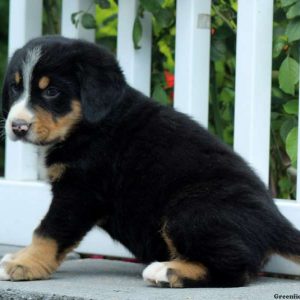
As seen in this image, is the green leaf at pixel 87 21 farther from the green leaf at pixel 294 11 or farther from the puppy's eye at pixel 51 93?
the green leaf at pixel 294 11

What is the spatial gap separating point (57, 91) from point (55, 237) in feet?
2.17

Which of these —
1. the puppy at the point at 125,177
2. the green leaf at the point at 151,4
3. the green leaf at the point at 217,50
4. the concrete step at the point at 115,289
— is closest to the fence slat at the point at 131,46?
the green leaf at the point at 151,4

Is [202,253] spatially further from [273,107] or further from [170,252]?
[273,107]

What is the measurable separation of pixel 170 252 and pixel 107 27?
2745 mm

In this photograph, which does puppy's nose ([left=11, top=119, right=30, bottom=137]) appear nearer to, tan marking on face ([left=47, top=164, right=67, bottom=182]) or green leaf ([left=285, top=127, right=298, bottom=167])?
tan marking on face ([left=47, top=164, right=67, bottom=182])

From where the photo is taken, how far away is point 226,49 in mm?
5285

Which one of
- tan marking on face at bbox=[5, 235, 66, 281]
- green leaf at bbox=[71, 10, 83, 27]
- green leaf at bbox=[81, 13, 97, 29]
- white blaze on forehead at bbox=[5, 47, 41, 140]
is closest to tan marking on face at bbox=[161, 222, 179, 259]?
tan marking on face at bbox=[5, 235, 66, 281]

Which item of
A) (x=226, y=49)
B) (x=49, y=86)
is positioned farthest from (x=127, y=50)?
(x=49, y=86)

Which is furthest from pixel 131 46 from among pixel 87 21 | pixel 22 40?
pixel 22 40

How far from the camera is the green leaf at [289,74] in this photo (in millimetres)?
4594

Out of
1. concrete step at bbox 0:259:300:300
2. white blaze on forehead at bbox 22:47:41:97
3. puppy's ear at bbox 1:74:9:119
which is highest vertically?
white blaze on forehead at bbox 22:47:41:97

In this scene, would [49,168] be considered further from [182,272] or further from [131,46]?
[131,46]

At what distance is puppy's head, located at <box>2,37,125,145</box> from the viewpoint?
415cm

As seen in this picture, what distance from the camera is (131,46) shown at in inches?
201
